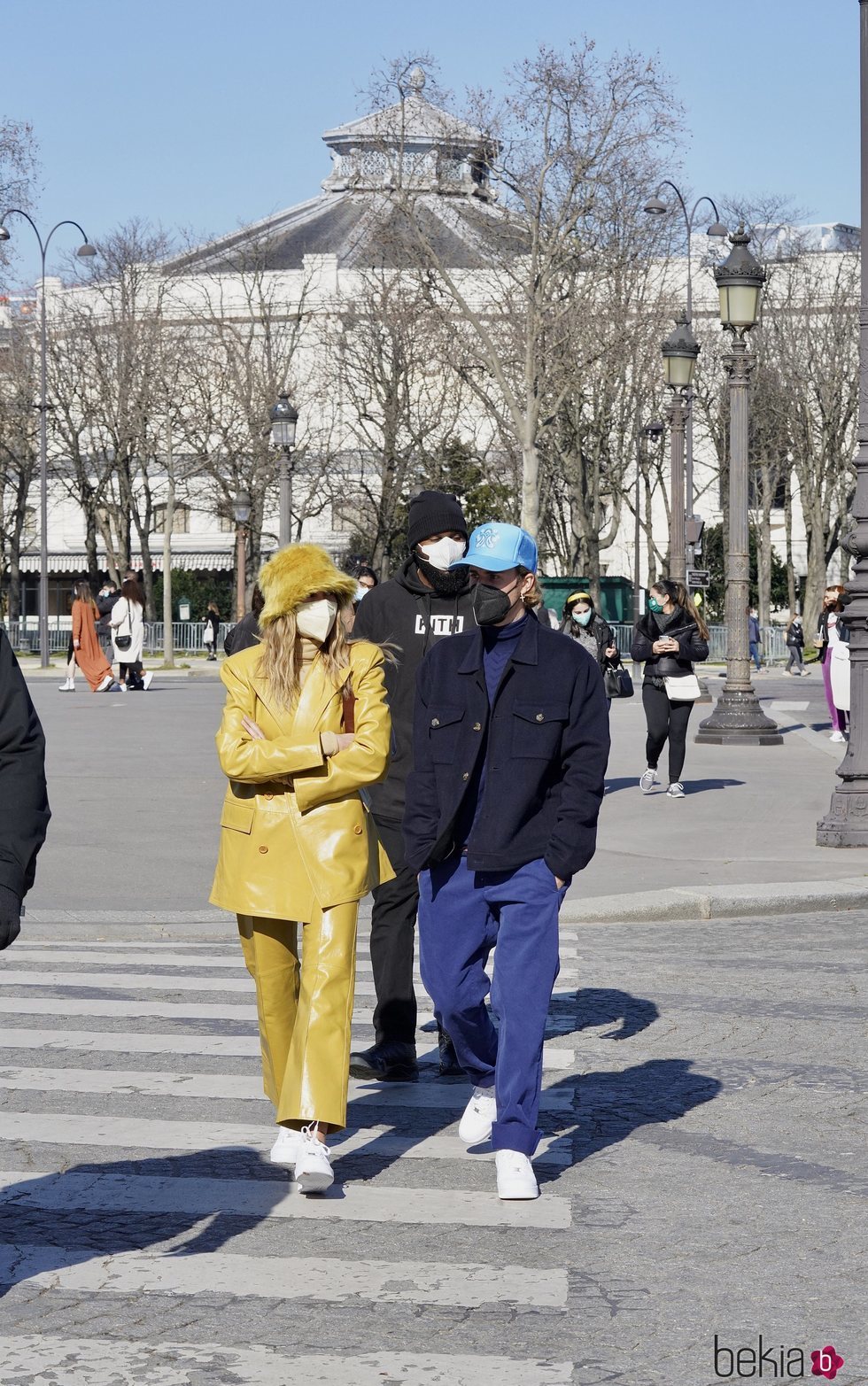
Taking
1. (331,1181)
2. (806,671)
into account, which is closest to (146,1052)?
(331,1181)

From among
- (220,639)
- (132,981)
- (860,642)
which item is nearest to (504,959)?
(132,981)

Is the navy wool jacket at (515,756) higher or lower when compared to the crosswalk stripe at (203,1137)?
higher

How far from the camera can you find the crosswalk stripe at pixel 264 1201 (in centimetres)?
536

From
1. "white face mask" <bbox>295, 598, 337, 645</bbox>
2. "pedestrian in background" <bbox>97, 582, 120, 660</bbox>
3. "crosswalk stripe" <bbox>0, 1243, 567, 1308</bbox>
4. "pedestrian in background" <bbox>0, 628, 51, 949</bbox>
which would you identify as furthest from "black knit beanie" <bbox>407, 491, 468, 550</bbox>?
"pedestrian in background" <bbox>97, 582, 120, 660</bbox>

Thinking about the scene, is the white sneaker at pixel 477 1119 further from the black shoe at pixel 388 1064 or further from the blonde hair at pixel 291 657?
the blonde hair at pixel 291 657

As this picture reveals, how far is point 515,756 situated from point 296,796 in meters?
0.65

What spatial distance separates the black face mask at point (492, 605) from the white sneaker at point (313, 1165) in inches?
59.7

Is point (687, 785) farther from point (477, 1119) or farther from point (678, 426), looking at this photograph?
point (678, 426)

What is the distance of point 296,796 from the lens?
5680 mm

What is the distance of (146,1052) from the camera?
7.44m

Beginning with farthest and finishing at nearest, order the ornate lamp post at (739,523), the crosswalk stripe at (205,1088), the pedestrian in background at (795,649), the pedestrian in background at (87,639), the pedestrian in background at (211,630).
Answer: the pedestrian in background at (211,630) < the pedestrian in background at (795,649) < the pedestrian in background at (87,639) < the ornate lamp post at (739,523) < the crosswalk stripe at (205,1088)

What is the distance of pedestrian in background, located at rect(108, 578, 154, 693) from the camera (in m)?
33.0

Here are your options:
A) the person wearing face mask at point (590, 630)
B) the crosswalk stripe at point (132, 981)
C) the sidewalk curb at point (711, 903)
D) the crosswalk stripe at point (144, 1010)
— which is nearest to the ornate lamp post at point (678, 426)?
the person wearing face mask at point (590, 630)

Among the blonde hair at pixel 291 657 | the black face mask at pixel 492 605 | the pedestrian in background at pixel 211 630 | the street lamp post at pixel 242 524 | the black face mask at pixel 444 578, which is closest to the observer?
the black face mask at pixel 492 605
